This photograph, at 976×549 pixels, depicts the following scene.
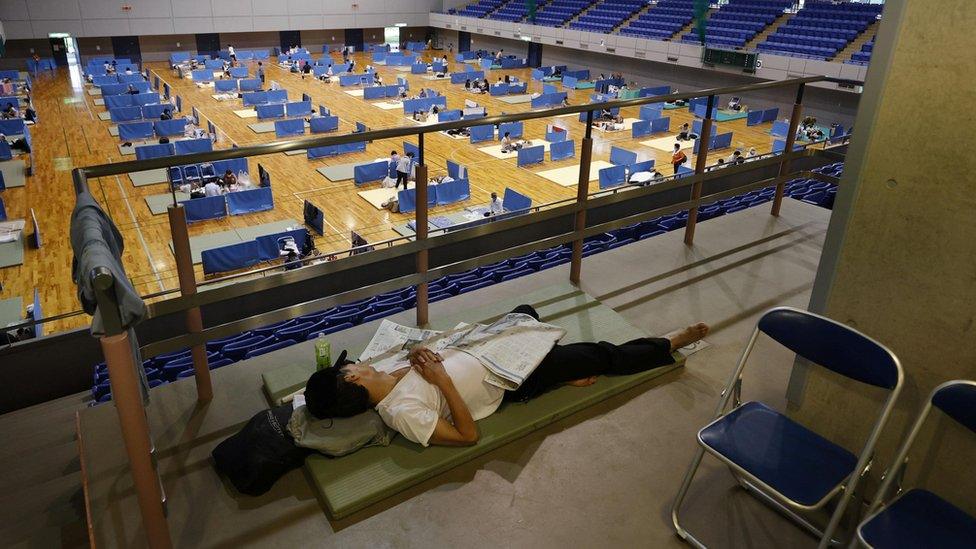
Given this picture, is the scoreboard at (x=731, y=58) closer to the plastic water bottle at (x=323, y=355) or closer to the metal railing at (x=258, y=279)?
the metal railing at (x=258, y=279)

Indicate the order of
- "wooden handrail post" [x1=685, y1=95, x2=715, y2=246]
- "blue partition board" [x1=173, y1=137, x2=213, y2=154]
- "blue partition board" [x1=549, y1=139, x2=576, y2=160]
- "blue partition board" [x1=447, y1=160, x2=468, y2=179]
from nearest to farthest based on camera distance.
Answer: "wooden handrail post" [x1=685, y1=95, x2=715, y2=246], "blue partition board" [x1=447, y1=160, x2=468, y2=179], "blue partition board" [x1=173, y1=137, x2=213, y2=154], "blue partition board" [x1=549, y1=139, x2=576, y2=160]

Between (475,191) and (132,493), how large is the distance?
12.6 meters

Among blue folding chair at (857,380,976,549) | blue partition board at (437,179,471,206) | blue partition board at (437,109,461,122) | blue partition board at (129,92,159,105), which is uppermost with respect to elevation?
blue folding chair at (857,380,976,549)

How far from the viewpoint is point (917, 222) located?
2760mm

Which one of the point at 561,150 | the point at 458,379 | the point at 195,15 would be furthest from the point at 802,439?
the point at 195,15

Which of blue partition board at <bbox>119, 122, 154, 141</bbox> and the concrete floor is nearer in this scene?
the concrete floor

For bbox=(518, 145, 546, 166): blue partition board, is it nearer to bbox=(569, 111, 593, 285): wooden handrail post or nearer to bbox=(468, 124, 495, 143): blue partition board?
bbox=(468, 124, 495, 143): blue partition board

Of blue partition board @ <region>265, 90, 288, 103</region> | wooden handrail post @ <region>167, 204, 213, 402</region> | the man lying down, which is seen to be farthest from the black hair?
blue partition board @ <region>265, 90, 288, 103</region>

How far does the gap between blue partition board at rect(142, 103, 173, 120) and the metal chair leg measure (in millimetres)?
22110

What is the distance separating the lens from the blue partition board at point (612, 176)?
1425 centimetres

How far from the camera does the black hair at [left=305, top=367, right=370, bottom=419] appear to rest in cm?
317

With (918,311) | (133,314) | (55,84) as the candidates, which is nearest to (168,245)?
(133,314)

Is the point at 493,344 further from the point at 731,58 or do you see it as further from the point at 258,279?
the point at 731,58

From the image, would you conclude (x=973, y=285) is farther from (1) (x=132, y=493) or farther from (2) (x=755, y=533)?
(1) (x=132, y=493)
